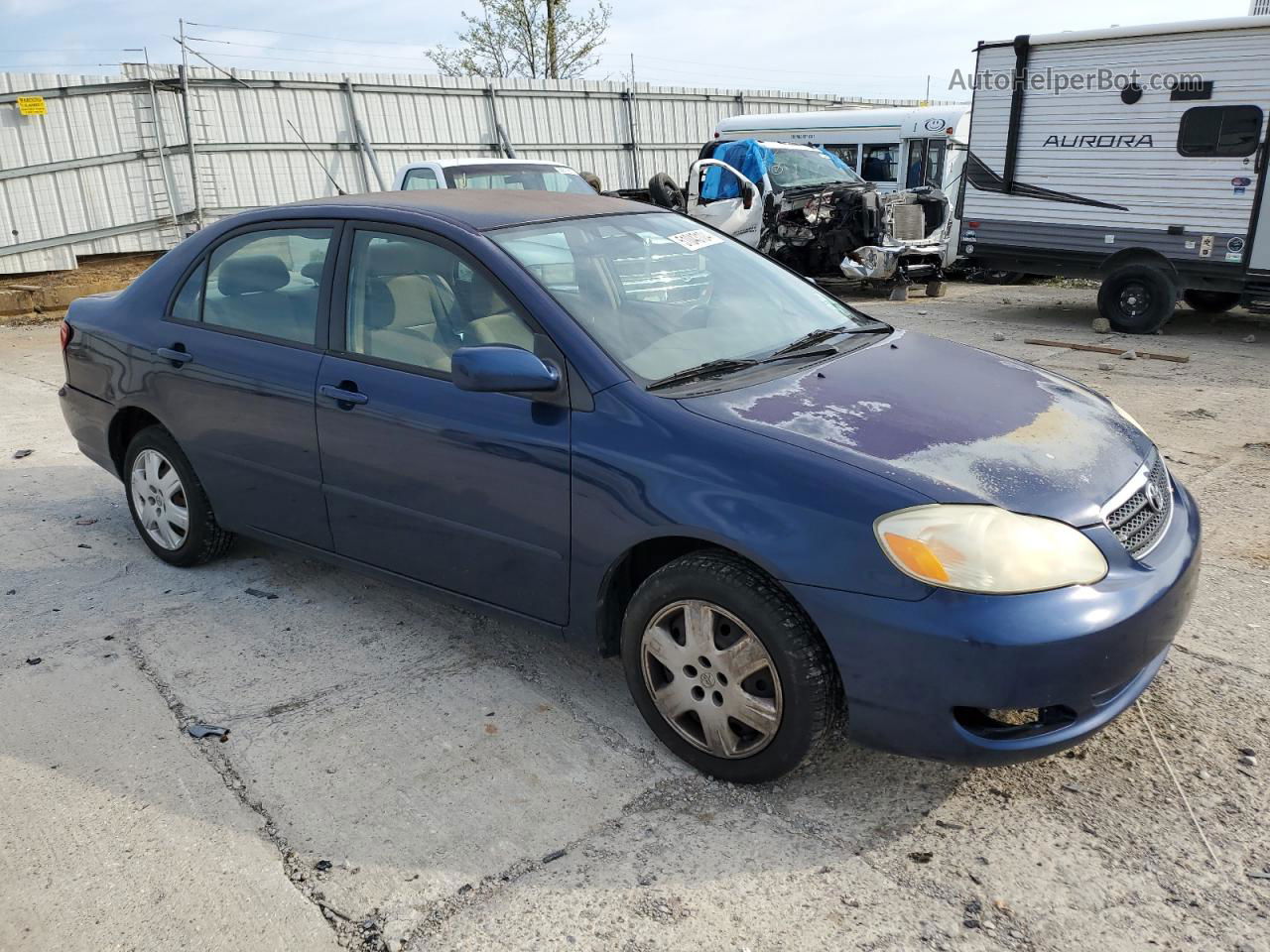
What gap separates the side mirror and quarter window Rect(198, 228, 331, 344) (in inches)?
38.7

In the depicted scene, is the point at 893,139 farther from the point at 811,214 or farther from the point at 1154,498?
the point at 1154,498

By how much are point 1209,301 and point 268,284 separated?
11.3m

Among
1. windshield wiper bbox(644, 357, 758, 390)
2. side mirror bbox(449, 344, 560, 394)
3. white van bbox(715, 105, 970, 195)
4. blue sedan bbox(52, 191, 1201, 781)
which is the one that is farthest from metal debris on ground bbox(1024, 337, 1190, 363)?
side mirror bbox(449, 344, 560, 394)

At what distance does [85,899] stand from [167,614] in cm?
176

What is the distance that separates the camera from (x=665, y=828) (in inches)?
108

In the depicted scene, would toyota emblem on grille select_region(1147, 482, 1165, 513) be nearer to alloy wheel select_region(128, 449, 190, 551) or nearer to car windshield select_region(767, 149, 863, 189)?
alloy wheel select_region(128, 449, 190, 551)

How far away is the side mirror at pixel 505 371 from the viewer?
117 inches

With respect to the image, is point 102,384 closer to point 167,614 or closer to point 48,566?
point 48,566

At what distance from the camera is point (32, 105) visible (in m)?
14.0

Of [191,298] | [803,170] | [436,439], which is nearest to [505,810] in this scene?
[436,439]

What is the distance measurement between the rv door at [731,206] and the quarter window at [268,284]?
388 inches

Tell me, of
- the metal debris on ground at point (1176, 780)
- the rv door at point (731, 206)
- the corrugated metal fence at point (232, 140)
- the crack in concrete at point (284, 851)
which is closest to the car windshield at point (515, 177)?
the rv door at point (731, 206)

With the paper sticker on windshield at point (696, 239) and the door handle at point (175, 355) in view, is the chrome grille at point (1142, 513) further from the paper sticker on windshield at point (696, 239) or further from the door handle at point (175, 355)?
the door handle at point (175, 355)

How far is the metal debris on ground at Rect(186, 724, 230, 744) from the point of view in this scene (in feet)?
10.6
